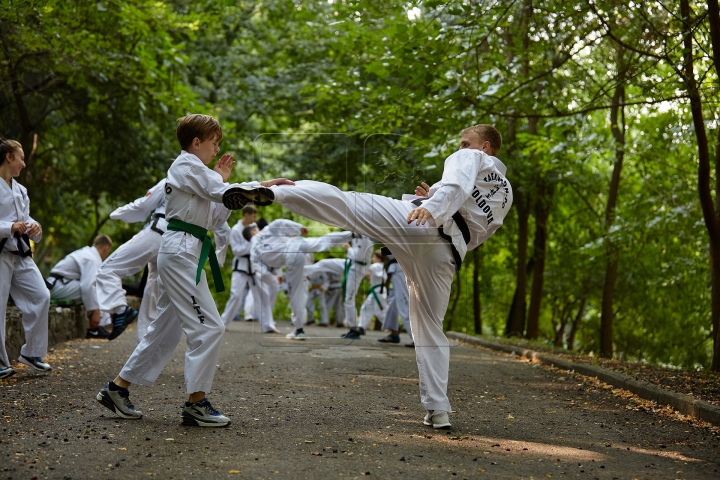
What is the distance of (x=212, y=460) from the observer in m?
4.64

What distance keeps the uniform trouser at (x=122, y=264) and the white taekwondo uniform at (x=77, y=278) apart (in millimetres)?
3194

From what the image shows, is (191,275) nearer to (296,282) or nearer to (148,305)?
(148,305)

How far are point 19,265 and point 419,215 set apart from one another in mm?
4717

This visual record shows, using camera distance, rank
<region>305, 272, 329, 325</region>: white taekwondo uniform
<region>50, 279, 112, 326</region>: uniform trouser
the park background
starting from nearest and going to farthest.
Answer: the park background → <region>50, 279, 112, 326</region>: uniform trouser → <region>305, 272, 329, 325</region>: white taekwondo uniform

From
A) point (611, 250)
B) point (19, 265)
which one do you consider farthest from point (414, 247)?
point (611, 250)

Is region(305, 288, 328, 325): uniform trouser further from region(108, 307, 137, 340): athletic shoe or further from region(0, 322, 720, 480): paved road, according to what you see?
region(108, 307, 137, 340): athletic shoe

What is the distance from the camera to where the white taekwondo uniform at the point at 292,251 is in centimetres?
1342

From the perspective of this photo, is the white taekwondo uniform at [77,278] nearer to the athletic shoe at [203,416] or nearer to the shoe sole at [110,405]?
the shoe sole at [110,405]

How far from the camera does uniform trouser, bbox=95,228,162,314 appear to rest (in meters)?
9.79

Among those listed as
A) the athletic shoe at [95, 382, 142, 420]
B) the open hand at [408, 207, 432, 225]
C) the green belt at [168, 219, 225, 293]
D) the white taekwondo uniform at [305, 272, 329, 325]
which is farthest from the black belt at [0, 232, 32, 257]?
the white taekwondo uniform at [305, 272, 329, 325]

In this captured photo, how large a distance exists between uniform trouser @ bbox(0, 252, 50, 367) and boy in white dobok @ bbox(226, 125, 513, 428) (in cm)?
387

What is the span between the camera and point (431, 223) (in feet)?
19.0

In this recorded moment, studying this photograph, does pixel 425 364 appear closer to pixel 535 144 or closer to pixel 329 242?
pixel 329 242

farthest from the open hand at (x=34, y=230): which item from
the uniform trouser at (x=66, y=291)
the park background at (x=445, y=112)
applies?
the uniform trouser at (x=66, y=291)
